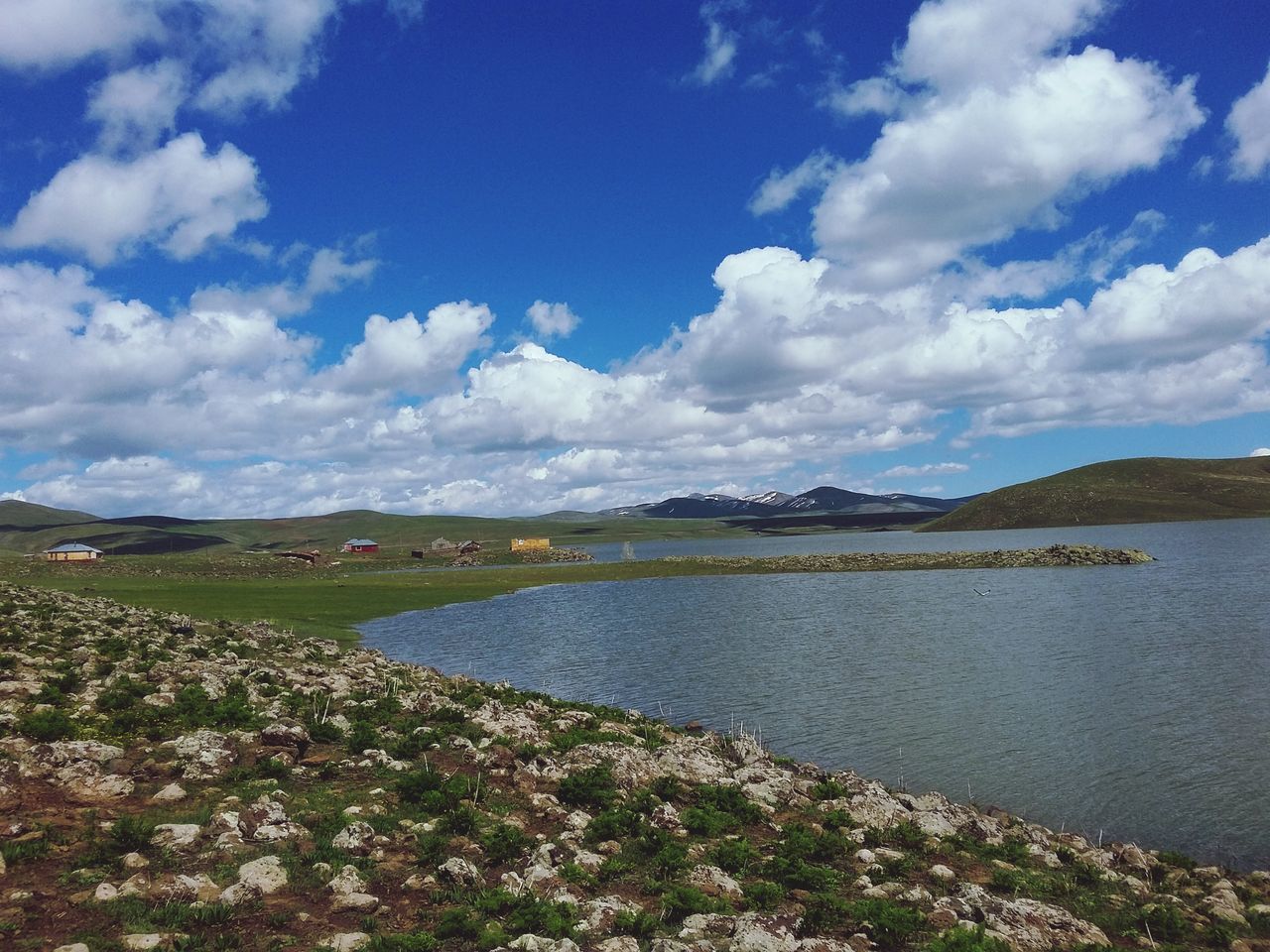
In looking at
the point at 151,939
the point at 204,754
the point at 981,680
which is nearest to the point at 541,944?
the point at 151,939

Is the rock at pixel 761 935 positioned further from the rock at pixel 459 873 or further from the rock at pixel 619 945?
the rock at pixel 459 873

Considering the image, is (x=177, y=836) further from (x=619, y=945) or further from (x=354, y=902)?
(x=619, y=945)

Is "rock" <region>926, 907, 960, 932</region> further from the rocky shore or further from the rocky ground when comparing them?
the rocky shore

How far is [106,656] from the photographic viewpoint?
28.1 meters

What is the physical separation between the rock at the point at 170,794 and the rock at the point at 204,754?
0.88 meters

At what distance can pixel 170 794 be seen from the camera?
16547 mm

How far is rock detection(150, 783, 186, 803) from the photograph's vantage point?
53.8 feet

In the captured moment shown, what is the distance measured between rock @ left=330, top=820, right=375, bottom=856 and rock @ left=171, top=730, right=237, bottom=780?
479 cm

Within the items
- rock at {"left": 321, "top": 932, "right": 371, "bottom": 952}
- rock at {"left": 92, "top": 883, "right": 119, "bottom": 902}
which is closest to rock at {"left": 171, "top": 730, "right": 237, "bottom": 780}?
rock at {"left": 92, "top": 883, "right": 119, "bottom": 902}

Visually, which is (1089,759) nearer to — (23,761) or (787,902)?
(787,902)

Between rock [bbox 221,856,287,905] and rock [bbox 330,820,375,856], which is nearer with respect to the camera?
rock [bbox 221,856,287,905]

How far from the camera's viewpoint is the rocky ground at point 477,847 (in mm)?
12602

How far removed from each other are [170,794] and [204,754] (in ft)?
7.18

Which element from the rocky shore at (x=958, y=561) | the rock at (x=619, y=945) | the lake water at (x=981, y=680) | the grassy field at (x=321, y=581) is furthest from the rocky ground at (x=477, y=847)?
the rocky shore at (x=958, y=561)
